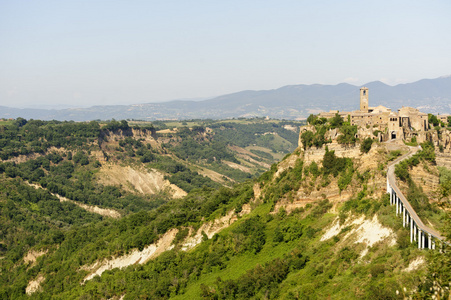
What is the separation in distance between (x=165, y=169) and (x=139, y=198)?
72.6ft

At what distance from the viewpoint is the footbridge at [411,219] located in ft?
109

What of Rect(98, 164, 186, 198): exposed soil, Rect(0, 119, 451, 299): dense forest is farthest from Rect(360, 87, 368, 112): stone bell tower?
Rect(98, 164, 186, 198): exposed soil

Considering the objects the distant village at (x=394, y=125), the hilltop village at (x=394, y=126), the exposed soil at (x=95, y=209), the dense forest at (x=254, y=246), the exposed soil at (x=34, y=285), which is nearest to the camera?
the dense forest at (x=254, y=246)

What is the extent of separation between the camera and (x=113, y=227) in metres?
86.2

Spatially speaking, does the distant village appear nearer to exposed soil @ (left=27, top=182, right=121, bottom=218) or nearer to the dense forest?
the dense forest

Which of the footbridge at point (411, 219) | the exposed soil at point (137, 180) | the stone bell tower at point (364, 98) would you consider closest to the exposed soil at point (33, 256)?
the stone bell tower at point (364, 98)

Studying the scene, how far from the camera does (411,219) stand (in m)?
35.6

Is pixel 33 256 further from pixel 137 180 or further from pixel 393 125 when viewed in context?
pixel 137 180

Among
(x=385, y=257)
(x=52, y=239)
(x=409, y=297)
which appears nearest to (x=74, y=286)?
(x=52, y=239)

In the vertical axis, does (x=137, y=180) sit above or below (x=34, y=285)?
above

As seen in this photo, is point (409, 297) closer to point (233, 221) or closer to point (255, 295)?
point (255, 295)

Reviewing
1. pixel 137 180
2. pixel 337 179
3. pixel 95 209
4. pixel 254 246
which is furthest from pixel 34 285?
pixel 137 180

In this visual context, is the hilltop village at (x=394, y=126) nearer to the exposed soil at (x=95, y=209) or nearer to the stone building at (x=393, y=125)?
the stone building at (x=393, y=125)

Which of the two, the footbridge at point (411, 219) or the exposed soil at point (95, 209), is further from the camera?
the exposed soil at point (95, 209)
